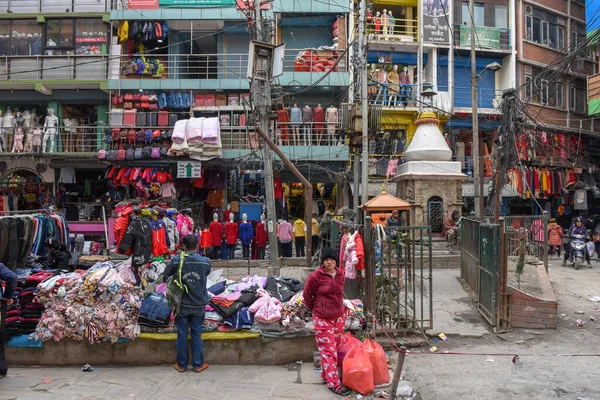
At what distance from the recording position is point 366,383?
202 inches

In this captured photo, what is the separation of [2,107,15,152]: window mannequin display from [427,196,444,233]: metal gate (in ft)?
58.3

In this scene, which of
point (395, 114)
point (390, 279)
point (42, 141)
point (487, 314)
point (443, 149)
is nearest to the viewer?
point (390, 279)

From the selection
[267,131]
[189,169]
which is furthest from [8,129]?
[267,131]

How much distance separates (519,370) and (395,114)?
18368mm

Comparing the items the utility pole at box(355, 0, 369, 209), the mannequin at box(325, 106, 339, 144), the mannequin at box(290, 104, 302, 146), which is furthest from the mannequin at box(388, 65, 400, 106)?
the utility pole at box(355, 0, 369, 209)

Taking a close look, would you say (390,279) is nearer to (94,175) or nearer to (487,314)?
(487,314)

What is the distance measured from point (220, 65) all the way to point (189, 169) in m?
6.07

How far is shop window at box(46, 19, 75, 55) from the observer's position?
20.2 m

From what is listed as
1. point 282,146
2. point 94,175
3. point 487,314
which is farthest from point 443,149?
point 94,175

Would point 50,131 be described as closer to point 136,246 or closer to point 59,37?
point 59,37

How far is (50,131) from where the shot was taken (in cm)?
1967

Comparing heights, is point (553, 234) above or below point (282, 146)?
below

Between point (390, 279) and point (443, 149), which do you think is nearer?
point (390, 279)

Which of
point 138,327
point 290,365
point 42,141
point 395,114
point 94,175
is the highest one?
point 395,114
